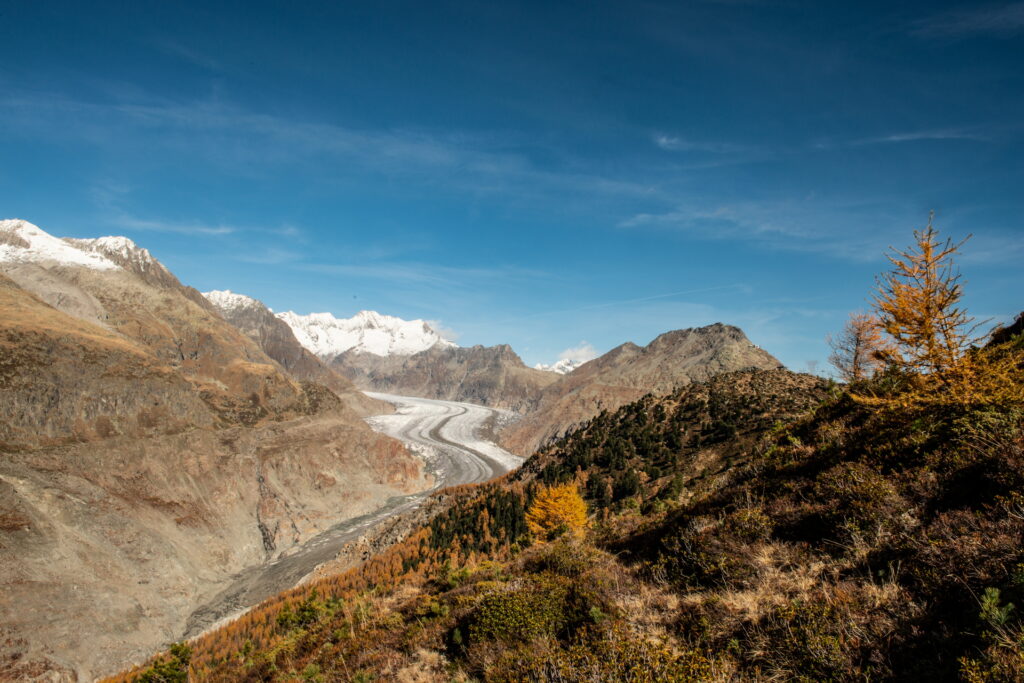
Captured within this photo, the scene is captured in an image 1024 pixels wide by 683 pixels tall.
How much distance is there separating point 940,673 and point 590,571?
7.39 m

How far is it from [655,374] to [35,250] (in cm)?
19350

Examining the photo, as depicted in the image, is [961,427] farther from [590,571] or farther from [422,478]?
[422,478]

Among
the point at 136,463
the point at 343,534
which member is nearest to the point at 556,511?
the point at 343,534

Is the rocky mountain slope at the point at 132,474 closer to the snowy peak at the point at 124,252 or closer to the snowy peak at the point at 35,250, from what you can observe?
the snowy peak at the point at 35,250

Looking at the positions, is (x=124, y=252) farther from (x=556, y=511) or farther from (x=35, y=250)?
(x=556, y=511)

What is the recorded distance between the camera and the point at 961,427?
984 cm

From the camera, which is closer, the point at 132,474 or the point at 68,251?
the point at 132,474

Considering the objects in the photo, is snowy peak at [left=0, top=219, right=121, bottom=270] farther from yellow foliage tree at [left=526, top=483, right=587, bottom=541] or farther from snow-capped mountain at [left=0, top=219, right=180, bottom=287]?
yellow foliage tree at [left=526, top=483, right=587, bottom=541]

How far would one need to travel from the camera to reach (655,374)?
148 m

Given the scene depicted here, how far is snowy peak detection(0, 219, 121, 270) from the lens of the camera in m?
124

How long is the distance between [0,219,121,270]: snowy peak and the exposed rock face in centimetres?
14012

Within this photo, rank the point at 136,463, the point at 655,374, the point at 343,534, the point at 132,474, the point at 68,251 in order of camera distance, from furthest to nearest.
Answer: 1. the point at 655,374
2. the point at 68,251
3. the point at 343,534
4. the point at 136,463
5. the point at 132,474

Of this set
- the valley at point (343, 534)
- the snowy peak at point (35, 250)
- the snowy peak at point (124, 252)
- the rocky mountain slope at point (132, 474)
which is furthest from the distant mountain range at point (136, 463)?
the snowy peak at point (124, 252)

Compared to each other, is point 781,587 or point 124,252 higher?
point 124,252
